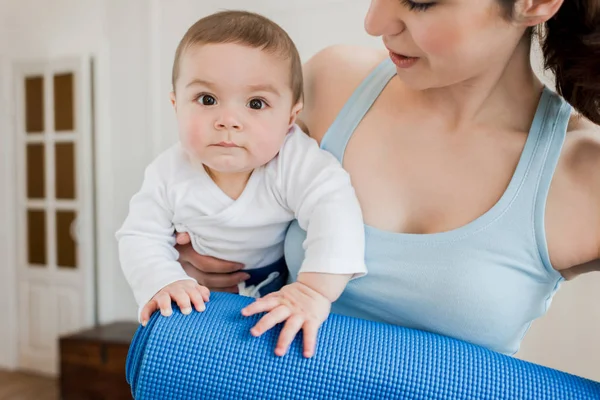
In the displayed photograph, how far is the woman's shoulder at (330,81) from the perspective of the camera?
1009mm

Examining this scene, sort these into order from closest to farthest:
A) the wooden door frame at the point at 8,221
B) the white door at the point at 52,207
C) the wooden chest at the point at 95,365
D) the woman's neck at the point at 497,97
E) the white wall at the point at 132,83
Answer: the woman's neck at the point at 497,97 < the white wall at the point at 132,83 < the wooden chest at the point at 95,365 < the white door at the point at 52,207 < the wooden door frame at the point at 8,221

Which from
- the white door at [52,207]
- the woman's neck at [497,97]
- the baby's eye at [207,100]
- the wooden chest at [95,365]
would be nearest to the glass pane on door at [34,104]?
the white door at [52,207]

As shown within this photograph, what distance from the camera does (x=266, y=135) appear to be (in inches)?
34.7

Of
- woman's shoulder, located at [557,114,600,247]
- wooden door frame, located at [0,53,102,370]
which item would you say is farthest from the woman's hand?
wooden door frame, located at [0,53,102,370]

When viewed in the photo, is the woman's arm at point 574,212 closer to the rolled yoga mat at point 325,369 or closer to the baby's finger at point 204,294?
the rolled yoga mat at point 325,369

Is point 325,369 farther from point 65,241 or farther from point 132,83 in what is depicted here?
point 65,241

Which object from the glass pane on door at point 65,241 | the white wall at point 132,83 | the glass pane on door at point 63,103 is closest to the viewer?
the white wall at point 132,83

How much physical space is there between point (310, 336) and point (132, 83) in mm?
2826

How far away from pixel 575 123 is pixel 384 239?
36 cm

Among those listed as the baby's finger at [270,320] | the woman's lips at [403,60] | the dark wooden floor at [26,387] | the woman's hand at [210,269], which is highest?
the woman's lips at [403,60]

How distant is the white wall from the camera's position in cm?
229

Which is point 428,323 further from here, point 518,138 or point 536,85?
point 536,85

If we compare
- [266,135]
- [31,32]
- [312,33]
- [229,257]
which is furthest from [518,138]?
[31,32]

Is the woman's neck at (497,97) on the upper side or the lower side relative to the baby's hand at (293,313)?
upper
